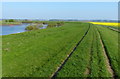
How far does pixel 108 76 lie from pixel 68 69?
3376mm

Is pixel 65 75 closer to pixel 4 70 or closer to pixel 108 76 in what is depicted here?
pixel 108 76

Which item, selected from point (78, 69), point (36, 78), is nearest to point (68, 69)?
point (78, 69)

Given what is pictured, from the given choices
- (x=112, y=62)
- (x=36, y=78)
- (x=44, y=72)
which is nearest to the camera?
(x=36, y=78)

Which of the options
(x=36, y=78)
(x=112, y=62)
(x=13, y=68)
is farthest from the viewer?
(x=112, y=62)

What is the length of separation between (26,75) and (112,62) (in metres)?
8.94

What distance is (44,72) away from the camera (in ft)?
35.5

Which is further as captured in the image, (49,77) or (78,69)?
(78,69)

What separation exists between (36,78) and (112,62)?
831cm

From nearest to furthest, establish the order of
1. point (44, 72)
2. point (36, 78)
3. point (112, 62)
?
point (36, 78) < point (44, 72) < point (112, 62)

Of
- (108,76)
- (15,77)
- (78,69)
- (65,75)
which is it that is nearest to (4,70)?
(15,77)

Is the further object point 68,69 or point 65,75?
point 68,69

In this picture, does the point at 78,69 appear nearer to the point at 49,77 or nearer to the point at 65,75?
the point at 65,75

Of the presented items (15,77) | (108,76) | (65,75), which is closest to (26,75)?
(15,77)

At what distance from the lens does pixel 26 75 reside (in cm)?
1038
